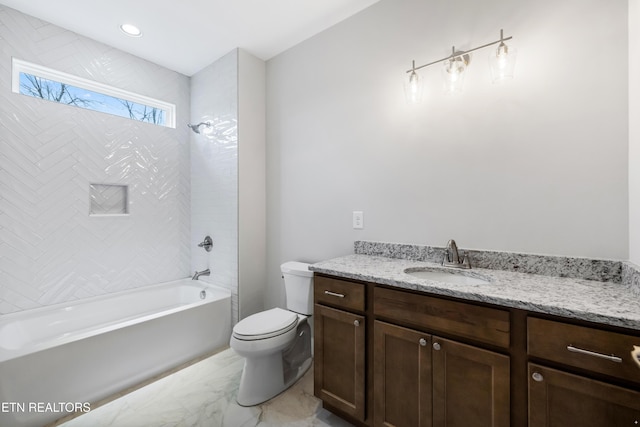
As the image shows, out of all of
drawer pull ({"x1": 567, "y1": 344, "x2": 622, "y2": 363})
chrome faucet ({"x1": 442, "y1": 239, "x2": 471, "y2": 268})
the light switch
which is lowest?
drawer pull ({"x1": 567, "y1": 344, "x2": 622, "y2": 363})

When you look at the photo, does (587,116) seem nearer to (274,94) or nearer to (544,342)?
(544,342)

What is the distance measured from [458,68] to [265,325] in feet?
6.48

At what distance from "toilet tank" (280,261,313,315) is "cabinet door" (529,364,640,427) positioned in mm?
1365

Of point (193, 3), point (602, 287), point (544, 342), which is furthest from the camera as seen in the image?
point (193, 3)

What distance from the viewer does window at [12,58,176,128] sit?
2107 millimetres

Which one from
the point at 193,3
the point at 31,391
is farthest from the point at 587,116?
the point at 31,391

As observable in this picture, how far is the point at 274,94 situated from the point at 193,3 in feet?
2.97

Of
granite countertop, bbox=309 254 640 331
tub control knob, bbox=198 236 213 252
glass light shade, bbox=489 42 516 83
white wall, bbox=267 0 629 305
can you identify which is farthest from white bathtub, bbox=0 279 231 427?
glass light shade, bbox=489 42 516 83

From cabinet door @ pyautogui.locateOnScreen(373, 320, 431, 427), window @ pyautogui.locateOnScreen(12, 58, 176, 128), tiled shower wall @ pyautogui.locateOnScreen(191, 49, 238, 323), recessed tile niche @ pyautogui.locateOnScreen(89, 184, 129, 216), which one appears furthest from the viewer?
tiled shower wall @ pyautogui.locateOnScreen(191, 49, 238, 323)

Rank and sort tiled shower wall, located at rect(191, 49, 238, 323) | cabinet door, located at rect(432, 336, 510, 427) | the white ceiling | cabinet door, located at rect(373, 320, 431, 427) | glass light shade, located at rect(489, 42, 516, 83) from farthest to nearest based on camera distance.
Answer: tiled shower wall, located at rect(191, 49, 238, 323) → the white ceiling → glass light shade, located at rect(489, 42, 516, 83) → cabinet door, located at rect(373, 320, 431, 427) → cabinet door, located at rect(432, 336, 510, 427)

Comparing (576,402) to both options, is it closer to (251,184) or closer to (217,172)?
(251,184)

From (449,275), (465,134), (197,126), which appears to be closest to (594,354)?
(449,275)

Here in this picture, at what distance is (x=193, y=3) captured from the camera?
1.92 meters

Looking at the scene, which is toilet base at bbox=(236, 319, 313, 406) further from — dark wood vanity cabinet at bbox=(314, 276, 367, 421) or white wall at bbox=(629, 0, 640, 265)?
white wall at bbox=(629, 0, 640, 265)
